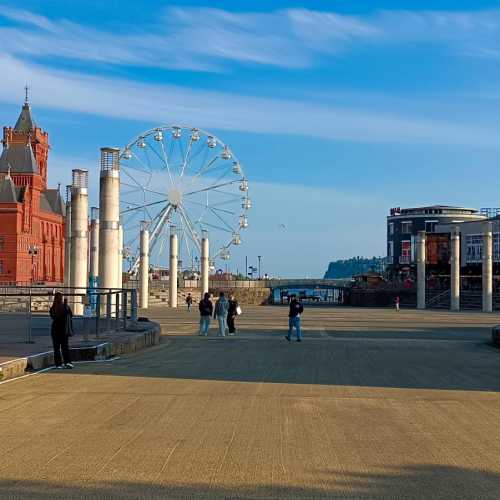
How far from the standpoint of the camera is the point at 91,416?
36.9ft

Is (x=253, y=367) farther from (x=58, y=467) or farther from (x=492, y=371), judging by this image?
(x=58, y=467)

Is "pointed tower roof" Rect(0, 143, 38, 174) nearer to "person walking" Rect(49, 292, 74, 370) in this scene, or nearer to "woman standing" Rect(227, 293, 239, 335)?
"woman standing" Rect(227, 293, 239, 335)

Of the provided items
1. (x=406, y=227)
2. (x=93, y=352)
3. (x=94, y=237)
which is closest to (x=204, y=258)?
(x=94, y=237)

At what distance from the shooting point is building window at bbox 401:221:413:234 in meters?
154

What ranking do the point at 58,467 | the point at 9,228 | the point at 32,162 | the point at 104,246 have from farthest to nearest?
the point at 32,162 → the point at 9,228 → the point at 104,246 → the point at 58,467

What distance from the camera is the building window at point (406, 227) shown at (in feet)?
504

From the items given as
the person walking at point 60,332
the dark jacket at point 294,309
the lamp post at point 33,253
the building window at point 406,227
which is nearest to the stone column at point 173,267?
the lamp post at point 33,253

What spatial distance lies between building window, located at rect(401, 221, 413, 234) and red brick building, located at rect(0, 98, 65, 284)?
61.4 m

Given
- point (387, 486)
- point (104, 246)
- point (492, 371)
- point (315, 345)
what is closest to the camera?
point (387, 486)

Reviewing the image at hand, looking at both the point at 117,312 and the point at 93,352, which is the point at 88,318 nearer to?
the point at 117,312

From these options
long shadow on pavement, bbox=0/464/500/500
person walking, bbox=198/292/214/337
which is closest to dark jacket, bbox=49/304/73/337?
long shadow on pavement, bbox=0/464/500/500

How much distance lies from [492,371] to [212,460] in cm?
1147

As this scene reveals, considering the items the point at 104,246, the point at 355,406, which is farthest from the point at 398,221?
the point at 355,406

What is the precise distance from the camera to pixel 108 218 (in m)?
39.5
